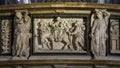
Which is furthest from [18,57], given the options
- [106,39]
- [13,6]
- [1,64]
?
[106,39]

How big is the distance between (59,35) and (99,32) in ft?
3.21

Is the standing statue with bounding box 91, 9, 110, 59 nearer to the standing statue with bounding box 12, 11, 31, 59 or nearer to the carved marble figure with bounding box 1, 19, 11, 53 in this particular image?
the standing statue with bounding box 12, 11, 31, 59

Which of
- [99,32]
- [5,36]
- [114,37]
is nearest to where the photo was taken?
[99,32]

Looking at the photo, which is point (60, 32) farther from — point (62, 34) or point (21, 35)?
point (21, 35)

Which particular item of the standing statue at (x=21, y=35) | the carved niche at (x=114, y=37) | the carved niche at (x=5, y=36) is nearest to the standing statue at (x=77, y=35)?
the carved niche at (x=114, y=37)

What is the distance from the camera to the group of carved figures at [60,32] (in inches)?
456

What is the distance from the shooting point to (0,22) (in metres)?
12.0

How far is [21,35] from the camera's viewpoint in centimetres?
1164

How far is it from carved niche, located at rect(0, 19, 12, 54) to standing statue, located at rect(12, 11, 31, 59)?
0.25 meters

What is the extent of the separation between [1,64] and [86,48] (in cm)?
210

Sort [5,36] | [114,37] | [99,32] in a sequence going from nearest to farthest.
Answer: [99,32], [114,37], [5,36]

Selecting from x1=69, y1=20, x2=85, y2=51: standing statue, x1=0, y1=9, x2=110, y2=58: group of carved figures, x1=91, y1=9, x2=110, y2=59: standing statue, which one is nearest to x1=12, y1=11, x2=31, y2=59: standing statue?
x1=0, y1=9, x2=110, y2=58: group of carved figures

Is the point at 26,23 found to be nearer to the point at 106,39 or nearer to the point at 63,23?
the point at 63,23

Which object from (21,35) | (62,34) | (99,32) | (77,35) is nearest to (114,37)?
(99,32)
